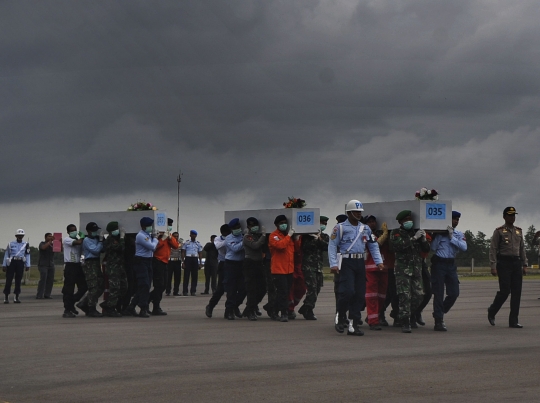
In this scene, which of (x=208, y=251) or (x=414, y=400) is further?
(x=208, y=251)

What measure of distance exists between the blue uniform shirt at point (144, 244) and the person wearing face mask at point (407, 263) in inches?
202

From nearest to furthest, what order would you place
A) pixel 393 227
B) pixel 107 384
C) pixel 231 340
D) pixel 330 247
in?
pixel 107 384 < pixel 231 340 < pixel 330 247 < pixel 393 227

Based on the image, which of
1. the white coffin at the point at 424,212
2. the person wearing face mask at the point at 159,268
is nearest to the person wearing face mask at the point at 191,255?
the person wearing face mask at the point at 159,268

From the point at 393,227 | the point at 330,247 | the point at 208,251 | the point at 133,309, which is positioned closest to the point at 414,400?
the point at 330,247

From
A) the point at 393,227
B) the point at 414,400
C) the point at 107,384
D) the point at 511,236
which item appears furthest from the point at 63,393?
the point at 511,236

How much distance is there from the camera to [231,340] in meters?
12.8

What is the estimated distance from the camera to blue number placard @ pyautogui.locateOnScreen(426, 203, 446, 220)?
47.5 feet

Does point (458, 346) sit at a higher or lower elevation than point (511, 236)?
lower

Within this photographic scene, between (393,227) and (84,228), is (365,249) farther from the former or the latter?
(84,228)

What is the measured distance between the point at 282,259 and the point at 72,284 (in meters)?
4.58

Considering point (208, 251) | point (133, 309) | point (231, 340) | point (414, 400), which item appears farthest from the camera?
point (208, 251)

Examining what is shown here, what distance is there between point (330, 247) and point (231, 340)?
2274 millimetres

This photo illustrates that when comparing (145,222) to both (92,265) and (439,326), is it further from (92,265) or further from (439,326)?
(439,326)

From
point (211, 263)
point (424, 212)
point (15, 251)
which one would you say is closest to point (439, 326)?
point (424, 212)
